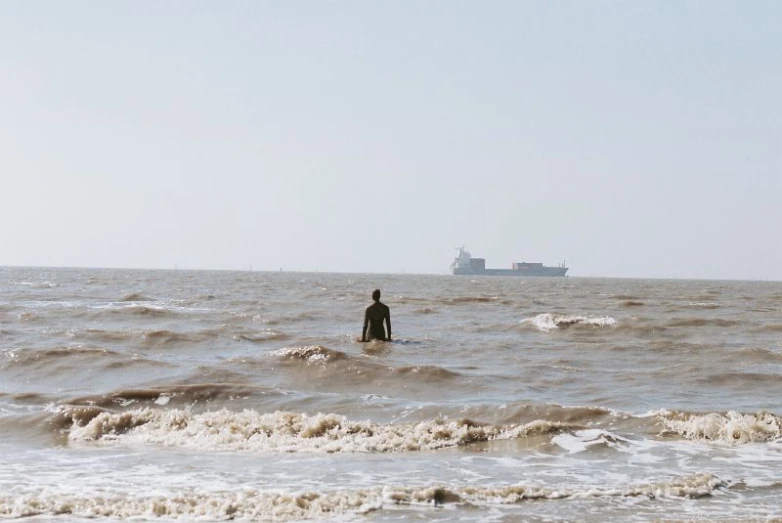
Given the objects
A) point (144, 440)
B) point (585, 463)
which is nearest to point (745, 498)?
point (585, 463)

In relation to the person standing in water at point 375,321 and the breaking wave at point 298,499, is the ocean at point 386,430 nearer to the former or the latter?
the breaking wave at point 298,499

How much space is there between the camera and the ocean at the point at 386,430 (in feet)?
24.6

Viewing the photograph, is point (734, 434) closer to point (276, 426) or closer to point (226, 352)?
point (276, 426)

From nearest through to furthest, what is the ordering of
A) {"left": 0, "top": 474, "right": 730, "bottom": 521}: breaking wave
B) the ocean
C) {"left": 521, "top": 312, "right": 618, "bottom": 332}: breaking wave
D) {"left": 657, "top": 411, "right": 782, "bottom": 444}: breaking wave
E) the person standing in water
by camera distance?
{"left": 0, "top": 474, "right": 730, "bottom": 521}: breaking wave < the ocean < {"left": 657, "top": 411, "right": 782, "bottom": 444}: breaking wave < the person standing in water < {"left": 521, "top": 312, "right": 618, "bottom": 332}: breaking wave

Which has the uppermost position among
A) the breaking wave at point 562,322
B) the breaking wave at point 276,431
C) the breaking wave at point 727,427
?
the breaking wave at point 562,322

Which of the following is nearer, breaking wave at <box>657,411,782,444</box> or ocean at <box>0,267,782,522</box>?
ocean at <box>0,267,782,522</box>

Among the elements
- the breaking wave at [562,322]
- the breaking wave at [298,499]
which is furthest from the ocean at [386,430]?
the breaking wave at [562,322]

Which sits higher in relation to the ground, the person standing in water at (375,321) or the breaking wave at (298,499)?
the person standing in water at (375,321)

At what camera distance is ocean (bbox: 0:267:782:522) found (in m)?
7.50

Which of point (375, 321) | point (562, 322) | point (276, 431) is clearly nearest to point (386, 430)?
point (276, 431)

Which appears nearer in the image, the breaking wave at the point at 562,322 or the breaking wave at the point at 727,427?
the breaking wave at the point at 727,427

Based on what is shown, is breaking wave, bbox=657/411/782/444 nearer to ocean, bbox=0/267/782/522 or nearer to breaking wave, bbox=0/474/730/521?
ocean, bbox=0/267/782/522

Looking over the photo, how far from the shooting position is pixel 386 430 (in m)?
10.7

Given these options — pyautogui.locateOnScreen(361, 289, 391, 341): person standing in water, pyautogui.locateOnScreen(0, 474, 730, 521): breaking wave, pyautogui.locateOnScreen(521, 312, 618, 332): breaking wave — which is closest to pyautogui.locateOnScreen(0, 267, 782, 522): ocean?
pyautogui.locateOnScreen(0, 474, 730, 521): breaking wave
